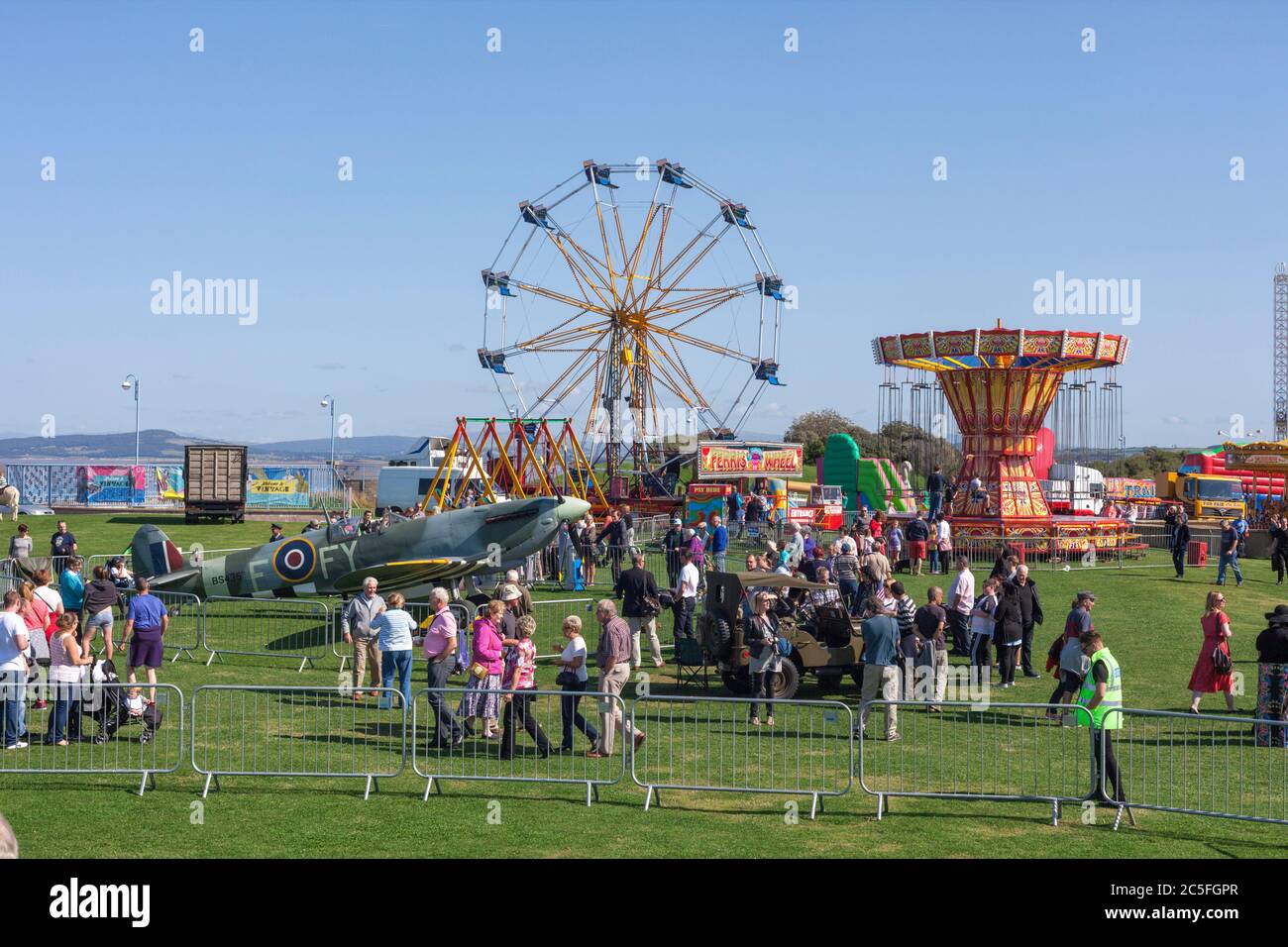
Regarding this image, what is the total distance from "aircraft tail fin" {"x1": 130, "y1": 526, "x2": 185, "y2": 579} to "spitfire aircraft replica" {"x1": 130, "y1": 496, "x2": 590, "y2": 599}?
0.02 meters

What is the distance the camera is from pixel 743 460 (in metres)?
39.7

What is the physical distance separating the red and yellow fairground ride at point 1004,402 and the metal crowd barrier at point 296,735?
2306cm

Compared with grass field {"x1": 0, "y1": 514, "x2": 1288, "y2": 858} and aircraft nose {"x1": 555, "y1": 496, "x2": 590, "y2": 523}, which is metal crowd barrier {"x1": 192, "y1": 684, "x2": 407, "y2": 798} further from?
aircraft nose {"x1": 555, "y1": 496, "x2": 590, "y2": 523}

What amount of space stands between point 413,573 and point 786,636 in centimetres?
719

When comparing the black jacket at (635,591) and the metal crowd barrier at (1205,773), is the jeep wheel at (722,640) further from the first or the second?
the metal crowd barrier at (1205,773)

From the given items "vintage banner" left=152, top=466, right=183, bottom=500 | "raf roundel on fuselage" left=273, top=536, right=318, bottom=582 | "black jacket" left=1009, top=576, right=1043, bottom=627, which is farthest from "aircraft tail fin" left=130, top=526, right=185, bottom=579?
"vintage banner" left=152, top=466, right=183, bottom=500

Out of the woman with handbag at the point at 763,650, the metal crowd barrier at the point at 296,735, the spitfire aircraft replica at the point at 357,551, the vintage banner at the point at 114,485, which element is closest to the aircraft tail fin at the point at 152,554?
the spitfire aircraft replica at the point at 357,551

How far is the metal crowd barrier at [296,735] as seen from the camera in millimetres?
10039

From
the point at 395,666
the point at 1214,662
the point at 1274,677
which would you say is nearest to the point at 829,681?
the point at 1214,662

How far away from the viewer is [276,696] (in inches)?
517

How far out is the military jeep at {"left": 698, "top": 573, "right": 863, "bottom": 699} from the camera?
44.4ft
